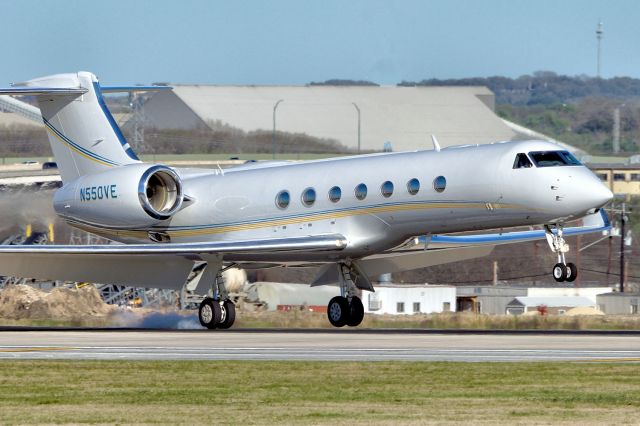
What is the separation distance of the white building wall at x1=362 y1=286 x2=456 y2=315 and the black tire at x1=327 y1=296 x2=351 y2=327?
23388mm

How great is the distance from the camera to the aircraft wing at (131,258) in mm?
30125

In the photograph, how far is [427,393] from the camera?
15484mm

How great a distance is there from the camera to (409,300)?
185 feet

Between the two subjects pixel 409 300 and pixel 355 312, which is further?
pixel 409 300

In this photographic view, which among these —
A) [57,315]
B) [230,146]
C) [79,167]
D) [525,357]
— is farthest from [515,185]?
[230,146]

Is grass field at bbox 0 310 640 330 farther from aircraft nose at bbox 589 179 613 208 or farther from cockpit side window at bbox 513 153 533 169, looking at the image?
aircraft nose at bbox 589 179 613 208

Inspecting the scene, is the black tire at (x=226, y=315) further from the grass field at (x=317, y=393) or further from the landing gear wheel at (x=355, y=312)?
the grass field at (x=317, y=393)

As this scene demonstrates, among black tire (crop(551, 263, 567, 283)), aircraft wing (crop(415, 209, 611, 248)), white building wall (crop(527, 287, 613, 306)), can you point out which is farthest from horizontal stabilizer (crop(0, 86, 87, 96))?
white building wall (crop(527, 287, 613, 306))

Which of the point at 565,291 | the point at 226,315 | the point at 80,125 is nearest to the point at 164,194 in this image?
the point at 80,125

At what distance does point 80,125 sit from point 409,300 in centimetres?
2540

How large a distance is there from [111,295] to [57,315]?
882 centimetres

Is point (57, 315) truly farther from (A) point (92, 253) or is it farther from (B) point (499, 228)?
(B) point (499, 228)

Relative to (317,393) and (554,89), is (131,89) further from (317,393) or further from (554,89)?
(554,89)

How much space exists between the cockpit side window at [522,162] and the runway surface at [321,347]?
11.7 feet
